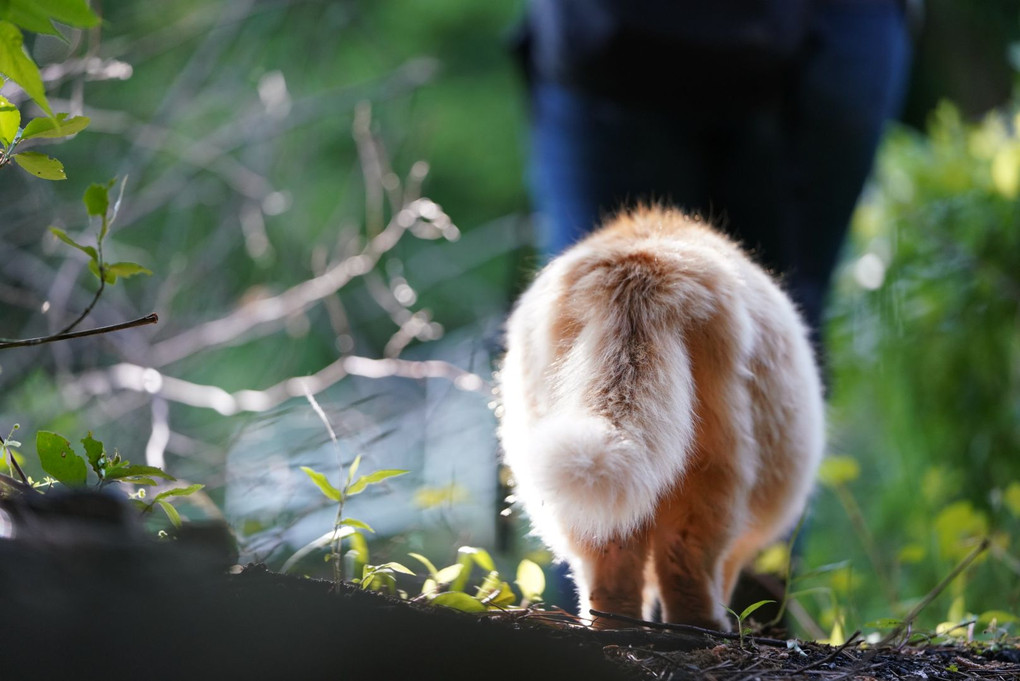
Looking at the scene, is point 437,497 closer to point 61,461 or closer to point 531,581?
point 531,581

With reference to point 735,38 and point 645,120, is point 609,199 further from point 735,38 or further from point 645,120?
point 735,38

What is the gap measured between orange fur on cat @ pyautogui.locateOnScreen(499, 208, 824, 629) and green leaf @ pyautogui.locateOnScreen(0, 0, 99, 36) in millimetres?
551

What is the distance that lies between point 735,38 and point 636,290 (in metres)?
0.67

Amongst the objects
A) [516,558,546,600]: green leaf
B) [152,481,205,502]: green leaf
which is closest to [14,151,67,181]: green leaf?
[152,481,205,502]: green leaf

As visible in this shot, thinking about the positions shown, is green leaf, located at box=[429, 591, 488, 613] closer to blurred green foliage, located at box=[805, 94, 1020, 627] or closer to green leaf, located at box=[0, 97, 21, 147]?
green leaf, located at box=[0, 97, 21, 147]

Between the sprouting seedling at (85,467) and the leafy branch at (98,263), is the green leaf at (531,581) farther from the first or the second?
the leafy branch at (98,263)

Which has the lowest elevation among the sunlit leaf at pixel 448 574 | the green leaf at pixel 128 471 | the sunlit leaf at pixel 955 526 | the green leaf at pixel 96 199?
the sunlit leaf at pixel 955 526

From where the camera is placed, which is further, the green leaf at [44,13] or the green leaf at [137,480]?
the green leaf at [137,480]

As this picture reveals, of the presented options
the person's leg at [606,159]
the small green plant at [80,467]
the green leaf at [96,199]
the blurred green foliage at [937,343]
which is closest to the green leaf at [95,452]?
the small green plant at [80,467]

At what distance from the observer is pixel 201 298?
10.5 ft

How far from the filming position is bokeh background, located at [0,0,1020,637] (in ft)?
5.24

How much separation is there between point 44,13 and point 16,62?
0.16ft

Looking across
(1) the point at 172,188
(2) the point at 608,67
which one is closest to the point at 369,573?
(2) the point at 608,67

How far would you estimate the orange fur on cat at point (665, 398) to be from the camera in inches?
35.8
